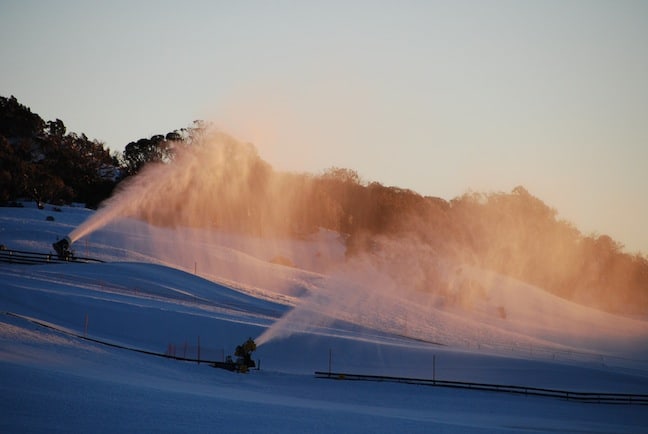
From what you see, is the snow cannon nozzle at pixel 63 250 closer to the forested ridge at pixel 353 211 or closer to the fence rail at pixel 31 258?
the fence rail at pixel 31 258

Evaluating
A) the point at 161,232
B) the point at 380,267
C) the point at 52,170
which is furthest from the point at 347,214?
the point at 52,170

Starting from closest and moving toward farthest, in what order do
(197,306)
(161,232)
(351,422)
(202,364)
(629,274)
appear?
1. (351,422)
2. (202,364)
3. (197,306)
4. (161,232)
5. (629,274)

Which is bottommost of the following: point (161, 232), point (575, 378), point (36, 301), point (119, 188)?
point (575, 378)

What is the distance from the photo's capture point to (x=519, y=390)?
3994cm

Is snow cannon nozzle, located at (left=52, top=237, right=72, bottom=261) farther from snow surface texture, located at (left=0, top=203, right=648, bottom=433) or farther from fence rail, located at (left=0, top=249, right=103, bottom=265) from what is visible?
snow surface texture, located at (left=0, top=203, right=648, bottom=433)

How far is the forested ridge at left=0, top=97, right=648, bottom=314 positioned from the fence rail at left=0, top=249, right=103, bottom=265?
3240 centimetres

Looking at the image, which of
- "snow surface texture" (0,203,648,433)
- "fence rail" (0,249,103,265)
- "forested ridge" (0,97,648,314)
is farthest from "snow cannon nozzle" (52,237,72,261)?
"forested ridge" (0,97,648,314)

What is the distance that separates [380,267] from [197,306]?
165ft

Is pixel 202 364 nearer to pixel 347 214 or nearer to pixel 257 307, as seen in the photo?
pixel 257 307

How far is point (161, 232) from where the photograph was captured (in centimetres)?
9794

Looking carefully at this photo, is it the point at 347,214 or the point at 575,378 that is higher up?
the point at 347,214

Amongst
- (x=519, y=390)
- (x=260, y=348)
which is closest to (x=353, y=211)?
(x=260, y=348)

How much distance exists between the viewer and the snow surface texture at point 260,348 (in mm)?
25938

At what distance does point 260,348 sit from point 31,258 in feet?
93.6
